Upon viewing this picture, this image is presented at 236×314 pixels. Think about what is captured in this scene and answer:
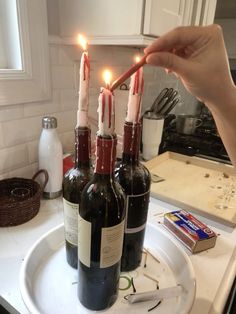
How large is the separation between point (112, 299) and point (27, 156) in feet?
1.87

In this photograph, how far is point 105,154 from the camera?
1.16 feet

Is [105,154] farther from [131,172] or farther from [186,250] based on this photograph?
[186,250]

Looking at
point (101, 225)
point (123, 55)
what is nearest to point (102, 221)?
point (101, 225)

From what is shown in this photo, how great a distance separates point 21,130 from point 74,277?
506mm

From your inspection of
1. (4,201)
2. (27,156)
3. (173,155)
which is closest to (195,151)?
(173,155)

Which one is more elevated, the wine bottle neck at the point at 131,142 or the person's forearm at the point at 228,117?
the person's forearm at the point at 228,117

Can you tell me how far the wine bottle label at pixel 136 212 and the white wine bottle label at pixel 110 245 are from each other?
0.25ft

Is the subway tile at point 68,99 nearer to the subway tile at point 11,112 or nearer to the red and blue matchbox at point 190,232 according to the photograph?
the subway tile at point 11,112

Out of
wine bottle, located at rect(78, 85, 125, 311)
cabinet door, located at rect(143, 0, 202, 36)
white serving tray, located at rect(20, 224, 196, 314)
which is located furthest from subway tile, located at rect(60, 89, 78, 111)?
wine bottle, located at rect(78, 85, 125, 311)

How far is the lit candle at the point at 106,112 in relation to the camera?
33 cm

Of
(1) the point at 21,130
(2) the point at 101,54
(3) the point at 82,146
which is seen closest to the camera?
(3) the point at 82,146

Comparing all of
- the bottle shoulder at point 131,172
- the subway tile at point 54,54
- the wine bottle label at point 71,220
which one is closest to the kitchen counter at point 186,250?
the wine bottle label at point 71,220

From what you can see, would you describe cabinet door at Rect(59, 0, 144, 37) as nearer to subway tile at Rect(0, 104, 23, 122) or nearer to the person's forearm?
subway tile at Rect(0, 104, 23, 122)

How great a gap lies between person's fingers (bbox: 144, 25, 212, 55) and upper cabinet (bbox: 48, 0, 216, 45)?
15.5 inches
